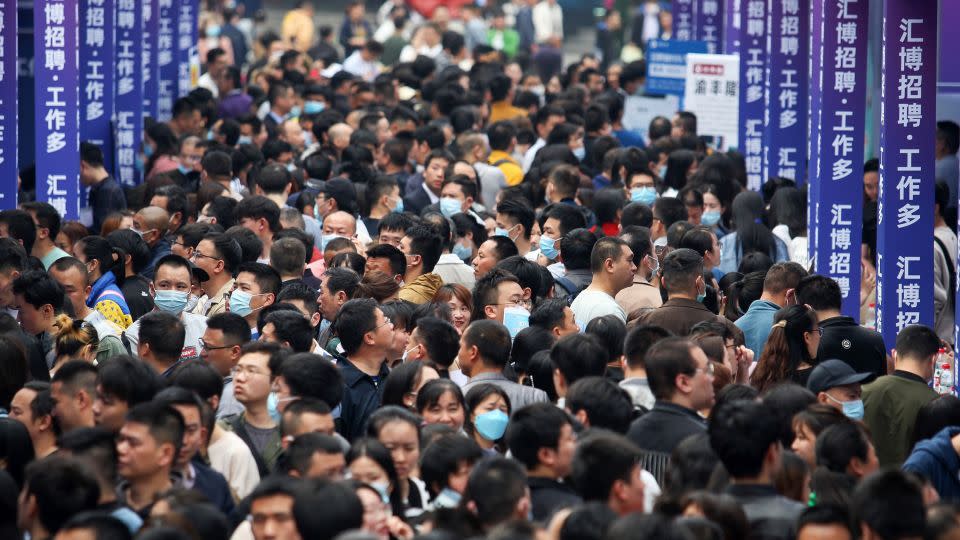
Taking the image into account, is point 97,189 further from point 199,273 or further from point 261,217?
point 199,273

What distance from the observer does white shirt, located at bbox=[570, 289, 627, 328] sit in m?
10.7

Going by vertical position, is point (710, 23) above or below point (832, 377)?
above

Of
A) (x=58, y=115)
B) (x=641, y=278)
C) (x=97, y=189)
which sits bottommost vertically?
(x=97, y=189)

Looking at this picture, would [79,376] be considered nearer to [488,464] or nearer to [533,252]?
[488,464]

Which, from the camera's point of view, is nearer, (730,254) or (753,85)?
(730,254)

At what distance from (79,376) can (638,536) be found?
350 cm

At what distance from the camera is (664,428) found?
7840mm

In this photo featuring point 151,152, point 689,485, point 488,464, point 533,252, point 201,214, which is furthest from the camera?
point 151,152

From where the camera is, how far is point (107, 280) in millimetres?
11500

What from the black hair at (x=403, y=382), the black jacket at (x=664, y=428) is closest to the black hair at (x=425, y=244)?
the black hair at (x=403, y=382)

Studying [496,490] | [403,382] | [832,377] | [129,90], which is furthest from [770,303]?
[129,90]

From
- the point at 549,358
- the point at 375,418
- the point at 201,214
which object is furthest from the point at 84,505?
the point at 201,214

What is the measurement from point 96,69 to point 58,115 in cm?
400

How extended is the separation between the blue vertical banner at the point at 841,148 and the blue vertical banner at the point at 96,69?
814 centimetres
